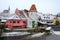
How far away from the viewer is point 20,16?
1.49m

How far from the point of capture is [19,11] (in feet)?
4.92

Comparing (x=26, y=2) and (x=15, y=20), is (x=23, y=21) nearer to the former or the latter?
(x=15, y=20)

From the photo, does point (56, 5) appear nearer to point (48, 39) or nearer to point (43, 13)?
point (43, 13)

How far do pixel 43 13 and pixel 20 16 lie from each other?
285 millimetres

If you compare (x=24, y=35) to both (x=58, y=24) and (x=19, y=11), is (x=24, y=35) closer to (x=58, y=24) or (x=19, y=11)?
(x=19, y=11)

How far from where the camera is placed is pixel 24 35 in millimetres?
1479

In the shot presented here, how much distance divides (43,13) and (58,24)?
23 cm

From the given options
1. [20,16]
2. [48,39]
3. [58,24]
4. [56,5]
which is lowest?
[48,39]

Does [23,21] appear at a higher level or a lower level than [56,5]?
lower

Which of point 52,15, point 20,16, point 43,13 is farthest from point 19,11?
point 52,15

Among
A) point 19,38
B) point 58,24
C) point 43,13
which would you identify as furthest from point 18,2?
point 58,24

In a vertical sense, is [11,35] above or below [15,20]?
below

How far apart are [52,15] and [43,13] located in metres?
0.11

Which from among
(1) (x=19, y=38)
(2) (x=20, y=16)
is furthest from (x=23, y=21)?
(1) (x=19, y=38)
